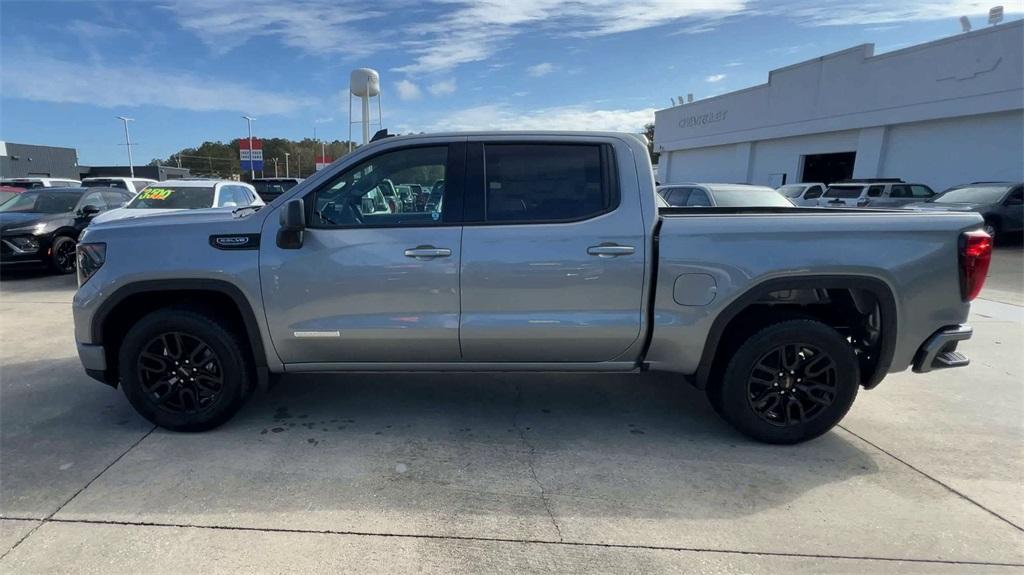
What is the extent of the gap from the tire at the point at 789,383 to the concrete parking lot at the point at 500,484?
0.17 meters

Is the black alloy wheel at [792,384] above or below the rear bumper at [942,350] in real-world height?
below

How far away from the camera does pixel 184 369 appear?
3535 millimetres

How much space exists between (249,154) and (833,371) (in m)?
37.5

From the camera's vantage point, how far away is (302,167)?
85438 mm

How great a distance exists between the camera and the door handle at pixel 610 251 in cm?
327

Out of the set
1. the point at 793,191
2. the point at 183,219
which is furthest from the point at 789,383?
the point at 793,191

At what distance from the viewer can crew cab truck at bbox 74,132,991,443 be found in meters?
3.24

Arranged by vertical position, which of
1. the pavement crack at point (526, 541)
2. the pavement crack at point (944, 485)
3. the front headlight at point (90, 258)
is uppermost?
the front headlight at point (90, 258)

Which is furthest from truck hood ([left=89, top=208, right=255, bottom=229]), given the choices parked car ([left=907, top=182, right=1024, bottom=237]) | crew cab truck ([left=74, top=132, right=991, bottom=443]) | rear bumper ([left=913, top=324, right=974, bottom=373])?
parked car ([left=907, top=182, right=1024, bottom=237])

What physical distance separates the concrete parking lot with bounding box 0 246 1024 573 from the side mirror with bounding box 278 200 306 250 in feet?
4.21

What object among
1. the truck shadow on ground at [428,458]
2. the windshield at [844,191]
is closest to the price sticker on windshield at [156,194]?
the truck shadow on ground at [428,458]

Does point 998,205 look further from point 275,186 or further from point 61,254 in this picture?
point 275,186

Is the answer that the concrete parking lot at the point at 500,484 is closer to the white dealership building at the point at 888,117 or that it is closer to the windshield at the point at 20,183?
the white dealership building at the point at 888,117

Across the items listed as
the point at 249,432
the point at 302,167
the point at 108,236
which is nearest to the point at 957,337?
the point at 249,432
